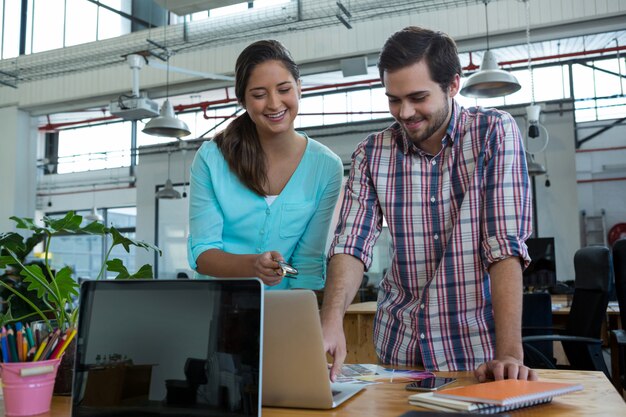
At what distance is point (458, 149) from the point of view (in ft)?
4.83

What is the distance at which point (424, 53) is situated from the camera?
54.7 inches

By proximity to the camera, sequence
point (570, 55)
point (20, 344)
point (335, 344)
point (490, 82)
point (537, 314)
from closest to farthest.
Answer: point (20, 344), point (335, 344), point (537, 314), point (490, 82), point (570, 55)

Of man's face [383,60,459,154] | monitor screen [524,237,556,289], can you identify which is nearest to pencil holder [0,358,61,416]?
man's face [383,60,459,154]

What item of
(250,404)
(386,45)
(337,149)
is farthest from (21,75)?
(250,404)

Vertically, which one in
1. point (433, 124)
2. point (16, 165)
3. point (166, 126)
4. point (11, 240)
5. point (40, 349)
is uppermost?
point (16, 165)

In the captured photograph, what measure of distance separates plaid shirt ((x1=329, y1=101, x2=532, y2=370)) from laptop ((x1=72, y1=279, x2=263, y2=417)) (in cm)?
62

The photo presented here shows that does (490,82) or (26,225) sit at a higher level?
(490,82)

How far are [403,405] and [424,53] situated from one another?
2.61 feet

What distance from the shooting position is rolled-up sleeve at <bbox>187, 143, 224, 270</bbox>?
1551 millimetres

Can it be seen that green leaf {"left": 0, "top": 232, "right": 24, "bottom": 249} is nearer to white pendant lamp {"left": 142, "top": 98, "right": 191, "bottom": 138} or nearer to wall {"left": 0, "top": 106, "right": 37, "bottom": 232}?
white pendant lamp {"left": 142, "top": 98, "right": 191, "bottom": 138}

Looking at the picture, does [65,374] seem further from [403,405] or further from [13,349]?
[403,405]

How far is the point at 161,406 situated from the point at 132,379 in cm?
6

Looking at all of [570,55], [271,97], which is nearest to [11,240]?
[271,97]

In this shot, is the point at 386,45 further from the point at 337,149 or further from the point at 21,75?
the point at 337,149
